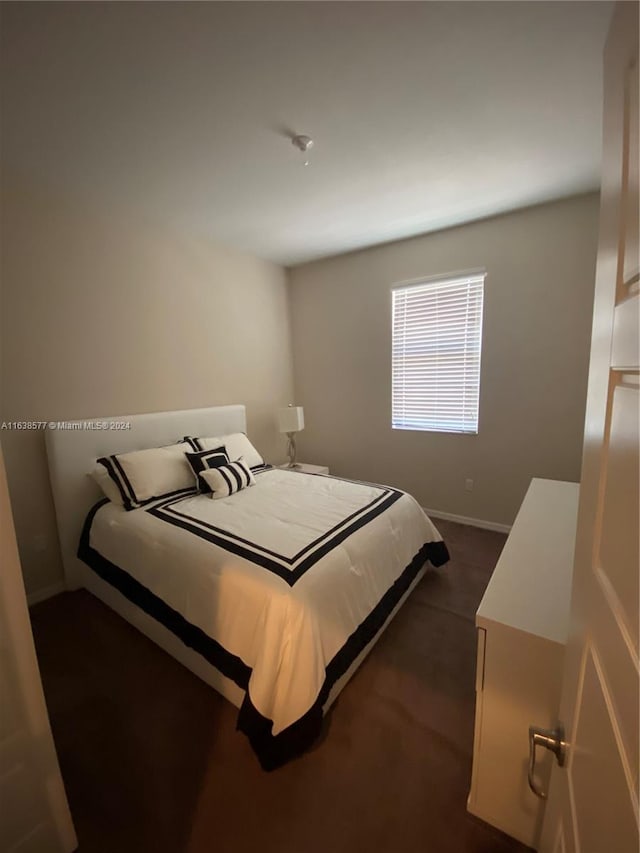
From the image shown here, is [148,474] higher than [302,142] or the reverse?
the reverse

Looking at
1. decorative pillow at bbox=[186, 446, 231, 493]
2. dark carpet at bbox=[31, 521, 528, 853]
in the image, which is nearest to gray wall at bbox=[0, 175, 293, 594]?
decorative pillow at bbox=[186, 446, 231, 493]

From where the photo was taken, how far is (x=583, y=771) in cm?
55

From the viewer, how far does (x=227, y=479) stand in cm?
250

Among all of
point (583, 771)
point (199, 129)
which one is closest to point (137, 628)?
point (583, 771)

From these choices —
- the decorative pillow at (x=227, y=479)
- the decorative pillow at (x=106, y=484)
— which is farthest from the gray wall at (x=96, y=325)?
the decorative pillow at (x=227, y=479)

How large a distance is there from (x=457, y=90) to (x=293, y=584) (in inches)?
88.1

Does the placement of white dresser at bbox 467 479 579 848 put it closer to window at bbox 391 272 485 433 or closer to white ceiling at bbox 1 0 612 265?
white ceiling at bbox 1 0 612 265

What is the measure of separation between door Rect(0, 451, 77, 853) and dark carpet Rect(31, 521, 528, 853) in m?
0.31

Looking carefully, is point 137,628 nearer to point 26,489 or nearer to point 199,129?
point 26,489

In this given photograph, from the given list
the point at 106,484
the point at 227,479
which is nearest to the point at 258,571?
the point at 227,479

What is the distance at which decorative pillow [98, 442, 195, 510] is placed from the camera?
231 centimetres

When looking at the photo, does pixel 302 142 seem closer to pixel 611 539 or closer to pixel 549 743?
pixel 611 539

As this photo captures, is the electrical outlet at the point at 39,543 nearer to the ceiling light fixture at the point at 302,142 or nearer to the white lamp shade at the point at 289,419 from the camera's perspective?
the white lamp shade at the point at 289,419

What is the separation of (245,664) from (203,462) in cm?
147
